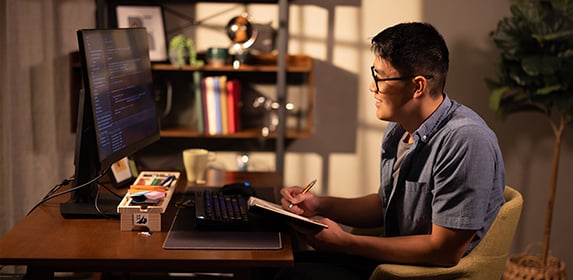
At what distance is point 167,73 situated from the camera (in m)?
3.99

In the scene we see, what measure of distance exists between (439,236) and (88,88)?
1.07 meters

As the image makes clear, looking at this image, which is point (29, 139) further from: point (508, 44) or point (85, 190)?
point (508, 44)

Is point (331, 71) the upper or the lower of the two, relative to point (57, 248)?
upper

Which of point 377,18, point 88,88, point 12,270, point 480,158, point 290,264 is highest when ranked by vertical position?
point 377,18

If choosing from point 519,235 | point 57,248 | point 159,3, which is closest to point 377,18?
point 159,3

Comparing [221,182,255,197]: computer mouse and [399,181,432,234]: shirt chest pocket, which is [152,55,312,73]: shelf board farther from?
[399,181,432,234]: shirt chest pocket

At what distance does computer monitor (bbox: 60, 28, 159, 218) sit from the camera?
7.01 ft

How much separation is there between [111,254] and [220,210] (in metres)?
0.42

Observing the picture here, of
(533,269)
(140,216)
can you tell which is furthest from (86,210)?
(533,269)

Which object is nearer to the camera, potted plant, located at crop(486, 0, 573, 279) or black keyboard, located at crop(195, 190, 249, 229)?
black keyboard, located at crop(195, 190, 249, 229)

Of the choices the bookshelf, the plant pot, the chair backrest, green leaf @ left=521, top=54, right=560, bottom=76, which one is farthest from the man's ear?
the plant pot

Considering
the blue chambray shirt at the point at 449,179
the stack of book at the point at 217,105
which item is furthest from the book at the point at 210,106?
the blue chambray shirt at the point at 449,179

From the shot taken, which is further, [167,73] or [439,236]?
[167,73]

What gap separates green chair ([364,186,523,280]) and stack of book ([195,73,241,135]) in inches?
71.4
